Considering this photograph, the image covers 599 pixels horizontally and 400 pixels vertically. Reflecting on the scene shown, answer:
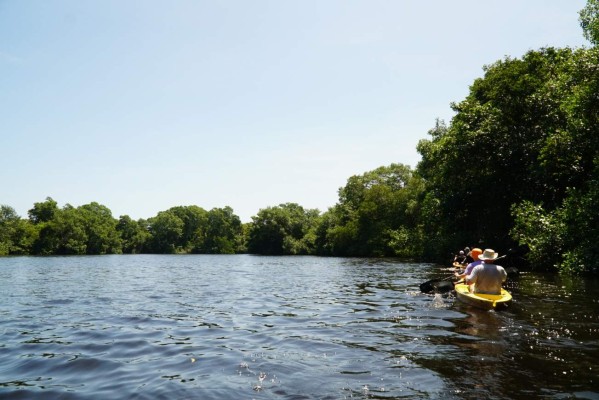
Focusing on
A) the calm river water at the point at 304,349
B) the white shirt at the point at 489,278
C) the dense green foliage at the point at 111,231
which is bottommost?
the calm river water at the point at 304,349

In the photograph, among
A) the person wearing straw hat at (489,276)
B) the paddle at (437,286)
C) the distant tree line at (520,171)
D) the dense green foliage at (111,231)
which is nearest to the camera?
the person wearing straw hat at (489,276)

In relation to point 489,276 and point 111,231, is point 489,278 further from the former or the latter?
point 111,231

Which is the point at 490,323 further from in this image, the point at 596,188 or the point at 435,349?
the point at 596,188

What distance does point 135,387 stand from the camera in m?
6.27

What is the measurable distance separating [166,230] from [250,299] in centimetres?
Result: 11376

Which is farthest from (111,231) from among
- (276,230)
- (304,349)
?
(304,349)

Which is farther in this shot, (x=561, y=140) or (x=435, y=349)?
(x=561, y=140)

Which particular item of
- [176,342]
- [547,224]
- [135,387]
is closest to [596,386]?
[135,387]

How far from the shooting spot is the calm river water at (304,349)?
6090 mm

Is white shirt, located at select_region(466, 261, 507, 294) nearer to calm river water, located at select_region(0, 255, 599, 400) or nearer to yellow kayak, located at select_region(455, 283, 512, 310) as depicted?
yellow kayak, located at select_region(455, 283, 512, 310)

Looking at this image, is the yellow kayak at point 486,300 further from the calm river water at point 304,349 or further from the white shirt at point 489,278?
the calm river water at point 304,349

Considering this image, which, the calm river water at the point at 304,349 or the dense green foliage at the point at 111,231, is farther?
the dense green foliage at the point at 111,231

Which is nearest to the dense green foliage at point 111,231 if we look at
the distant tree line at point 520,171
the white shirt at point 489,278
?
the distant tree line at point 520,171

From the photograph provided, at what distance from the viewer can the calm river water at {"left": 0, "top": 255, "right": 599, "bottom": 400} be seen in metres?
6.09
